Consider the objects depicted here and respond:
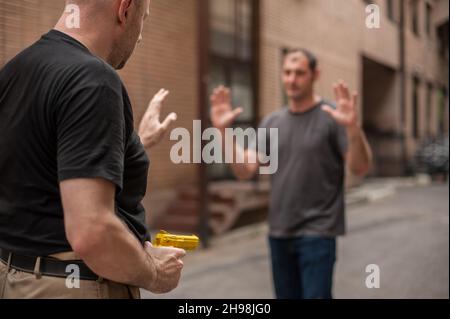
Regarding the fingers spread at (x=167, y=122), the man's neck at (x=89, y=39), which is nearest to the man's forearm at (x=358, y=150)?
the fingers spread at (x=167, y=122)

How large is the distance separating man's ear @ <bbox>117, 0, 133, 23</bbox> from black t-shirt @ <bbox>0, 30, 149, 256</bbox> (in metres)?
0.14

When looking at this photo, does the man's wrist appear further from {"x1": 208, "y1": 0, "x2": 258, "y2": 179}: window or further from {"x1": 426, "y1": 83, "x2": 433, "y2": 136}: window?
{"x1": 208, "y1": 0, "x2": 258, "y2": 179}: window

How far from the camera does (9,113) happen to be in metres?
1.51

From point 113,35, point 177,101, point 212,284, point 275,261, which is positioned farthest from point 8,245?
point 177,101

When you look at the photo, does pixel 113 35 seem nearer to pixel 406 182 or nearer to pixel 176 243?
pixel 176 243

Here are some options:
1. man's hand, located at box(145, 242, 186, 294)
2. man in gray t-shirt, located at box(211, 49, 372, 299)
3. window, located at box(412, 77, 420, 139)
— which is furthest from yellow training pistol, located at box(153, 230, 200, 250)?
window, located at box(412, 77, 420, 139)

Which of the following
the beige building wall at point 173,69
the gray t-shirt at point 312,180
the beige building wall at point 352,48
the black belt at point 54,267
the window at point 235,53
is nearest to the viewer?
the black belt at point 54,267

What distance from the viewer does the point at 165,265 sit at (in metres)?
1.64

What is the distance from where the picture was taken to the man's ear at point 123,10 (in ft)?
5.20

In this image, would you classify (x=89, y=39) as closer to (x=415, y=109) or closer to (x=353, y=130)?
(x=353, y=130)

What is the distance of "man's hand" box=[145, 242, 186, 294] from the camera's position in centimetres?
162

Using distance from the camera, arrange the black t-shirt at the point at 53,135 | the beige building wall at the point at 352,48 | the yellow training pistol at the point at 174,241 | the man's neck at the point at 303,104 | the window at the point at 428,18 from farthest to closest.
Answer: the beige building wall at the point at 352,48 < the window at the point at 428,18 < the man's neck at the point at 303,104 < the yellow training pistol at the point at 174,241 < the black t-shirt at the point at 53,135

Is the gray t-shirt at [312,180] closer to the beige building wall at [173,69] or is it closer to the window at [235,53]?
the beige building wall at [173,69]

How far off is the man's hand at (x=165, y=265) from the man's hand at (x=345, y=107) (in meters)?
1.84
